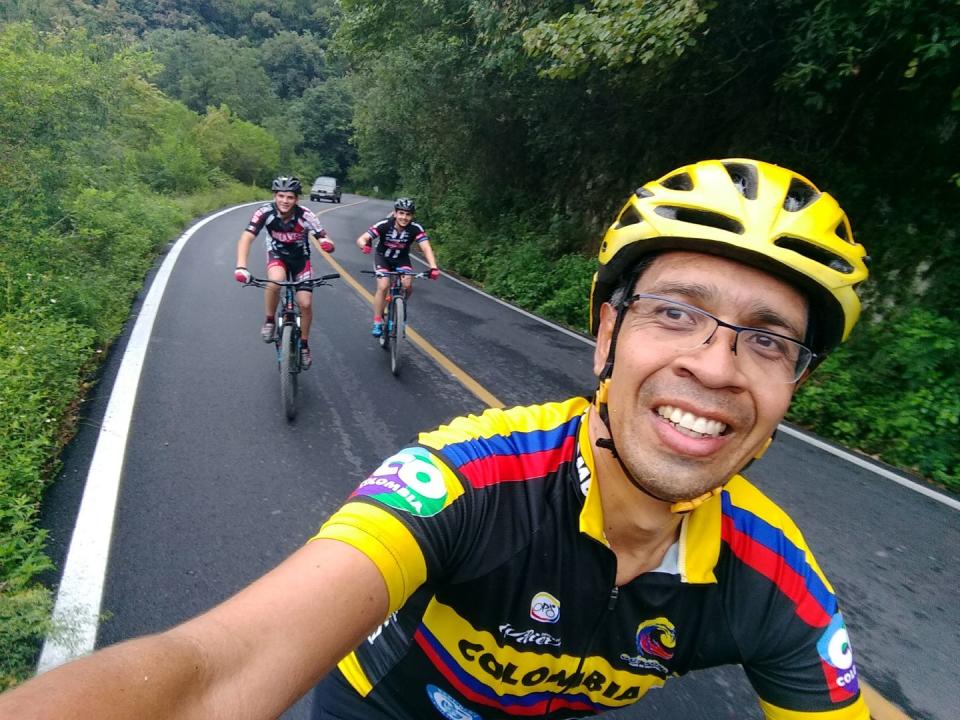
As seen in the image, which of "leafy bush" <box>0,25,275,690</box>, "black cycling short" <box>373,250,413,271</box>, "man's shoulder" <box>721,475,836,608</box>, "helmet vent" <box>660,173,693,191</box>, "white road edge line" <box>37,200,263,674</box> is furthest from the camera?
"black cycling short" <box>373,250,413,271</box>

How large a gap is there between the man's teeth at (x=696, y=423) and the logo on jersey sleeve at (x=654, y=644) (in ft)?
1.66

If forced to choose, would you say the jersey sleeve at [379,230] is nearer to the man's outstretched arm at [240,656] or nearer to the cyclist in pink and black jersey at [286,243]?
the cyclist in pink and black jersey at [286,243]

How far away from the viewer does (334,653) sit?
124 centimetres

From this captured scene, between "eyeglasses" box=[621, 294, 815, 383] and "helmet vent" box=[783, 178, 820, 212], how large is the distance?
1.63 feet

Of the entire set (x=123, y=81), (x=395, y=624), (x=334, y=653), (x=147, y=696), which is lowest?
(x=395, y=624)

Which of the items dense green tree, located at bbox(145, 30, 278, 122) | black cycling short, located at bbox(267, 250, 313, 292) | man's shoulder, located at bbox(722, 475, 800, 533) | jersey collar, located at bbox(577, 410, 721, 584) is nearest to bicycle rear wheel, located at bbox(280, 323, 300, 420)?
black cycling short, located at bbox(267, 250, 313, 292)

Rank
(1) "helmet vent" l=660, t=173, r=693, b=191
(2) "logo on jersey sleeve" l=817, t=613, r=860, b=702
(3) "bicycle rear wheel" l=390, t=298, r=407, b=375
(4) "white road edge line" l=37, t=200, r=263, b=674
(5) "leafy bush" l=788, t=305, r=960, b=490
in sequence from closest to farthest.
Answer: (2) "logo on jersey sleeve" l=817, t=613, r=860, b=702, (1) "helmet vent" l=660, t=173, r=693, b=191, (4) "white road edge line" l=37, t=200, r=263, b=674, (5) "leafy bush" l=788, t=305, r=960, b=490, (3) "bicycle rear wheel" l=390, t=298, r=407, b=375

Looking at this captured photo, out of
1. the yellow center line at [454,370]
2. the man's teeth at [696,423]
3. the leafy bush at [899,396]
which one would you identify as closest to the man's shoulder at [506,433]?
the man's teeth at [696,423]

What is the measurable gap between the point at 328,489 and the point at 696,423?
139 inches

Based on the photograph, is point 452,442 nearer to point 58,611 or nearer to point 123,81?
point 58,611

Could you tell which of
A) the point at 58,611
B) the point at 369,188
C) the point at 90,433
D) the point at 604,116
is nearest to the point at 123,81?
the point at 604,116

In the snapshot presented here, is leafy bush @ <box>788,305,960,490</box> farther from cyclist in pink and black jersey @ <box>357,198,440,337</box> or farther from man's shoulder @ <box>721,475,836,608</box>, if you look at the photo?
man's shoulder @ <box>721,475,836,608</box>

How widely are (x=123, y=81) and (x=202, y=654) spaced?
58.4ft

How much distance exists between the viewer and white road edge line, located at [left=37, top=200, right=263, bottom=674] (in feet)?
9.14
